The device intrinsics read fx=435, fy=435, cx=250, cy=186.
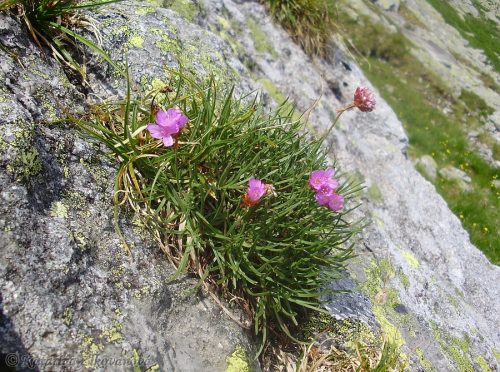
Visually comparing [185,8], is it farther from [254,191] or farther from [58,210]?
[58,210]

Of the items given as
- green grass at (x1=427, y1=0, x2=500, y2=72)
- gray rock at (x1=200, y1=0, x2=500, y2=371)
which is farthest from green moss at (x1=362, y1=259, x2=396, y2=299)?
green grass at (x1=427, y1=0, x2=500, y2=72)

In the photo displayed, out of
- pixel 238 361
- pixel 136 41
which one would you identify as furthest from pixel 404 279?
pixel 136 41

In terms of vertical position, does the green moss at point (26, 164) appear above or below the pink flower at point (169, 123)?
below

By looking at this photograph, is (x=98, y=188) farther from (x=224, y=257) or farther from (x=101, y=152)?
(x=224, y=257)

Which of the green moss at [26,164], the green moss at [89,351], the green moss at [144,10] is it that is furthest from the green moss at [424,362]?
the green moss at [144,10]

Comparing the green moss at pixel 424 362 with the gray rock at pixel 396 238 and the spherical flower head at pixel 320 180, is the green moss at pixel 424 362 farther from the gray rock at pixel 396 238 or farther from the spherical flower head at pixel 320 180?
the spherical flower head at pixel 320 180

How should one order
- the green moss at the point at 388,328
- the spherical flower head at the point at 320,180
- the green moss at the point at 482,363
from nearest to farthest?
the spherical flower head at the point at 320,180, the green moss at the point at 388,328, the green moss at the point at 482,363

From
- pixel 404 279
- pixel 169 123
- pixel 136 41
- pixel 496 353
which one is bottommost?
pixel 496 353
